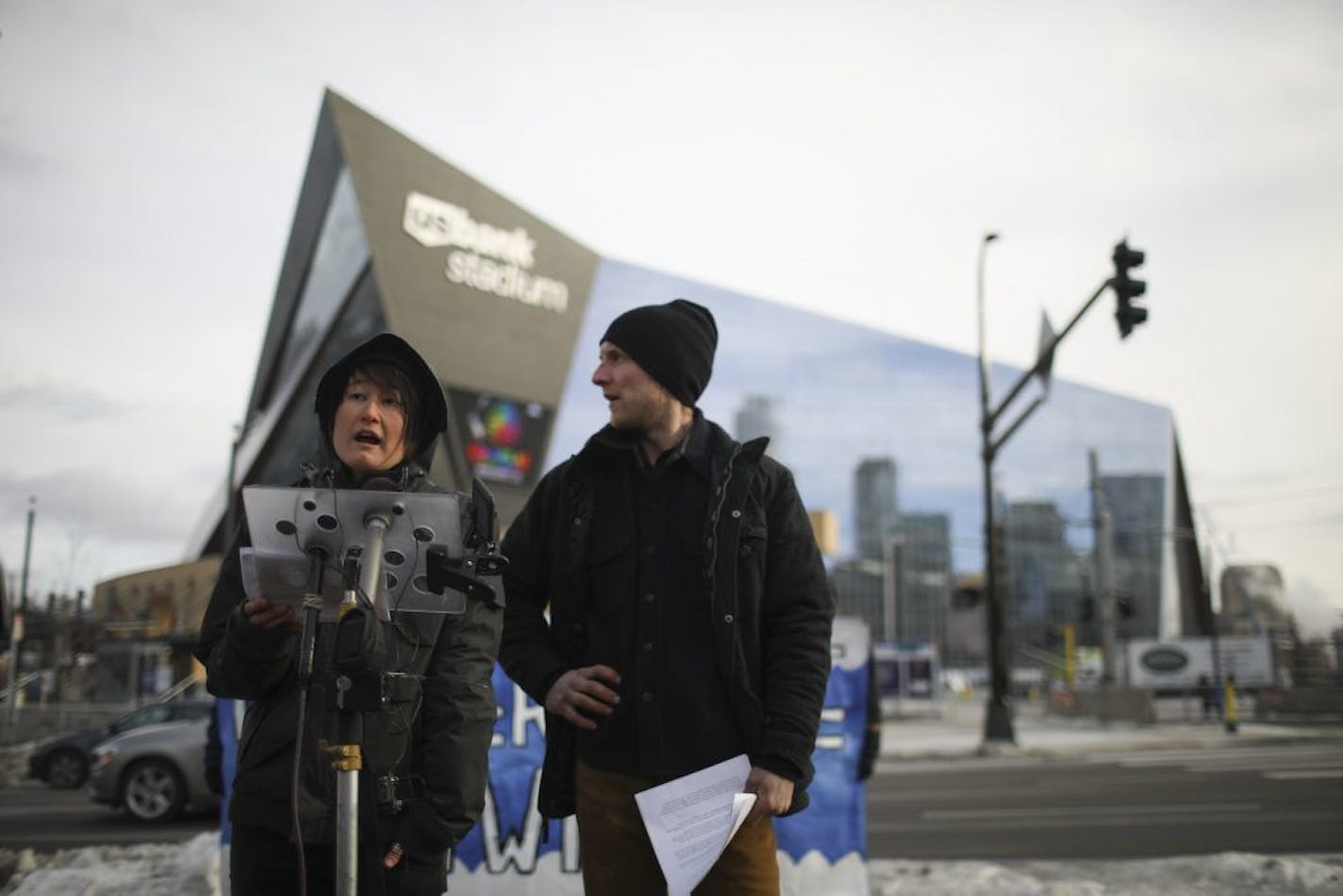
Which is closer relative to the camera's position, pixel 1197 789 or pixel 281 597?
pixel 281 597

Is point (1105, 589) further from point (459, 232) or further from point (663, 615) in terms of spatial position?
point (663, 615)

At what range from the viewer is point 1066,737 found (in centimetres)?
2295

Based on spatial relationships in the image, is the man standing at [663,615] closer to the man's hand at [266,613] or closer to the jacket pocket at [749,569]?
the jacket pocket at [749,569]

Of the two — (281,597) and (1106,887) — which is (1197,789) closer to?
(1106,887)

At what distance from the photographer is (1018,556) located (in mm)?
93250

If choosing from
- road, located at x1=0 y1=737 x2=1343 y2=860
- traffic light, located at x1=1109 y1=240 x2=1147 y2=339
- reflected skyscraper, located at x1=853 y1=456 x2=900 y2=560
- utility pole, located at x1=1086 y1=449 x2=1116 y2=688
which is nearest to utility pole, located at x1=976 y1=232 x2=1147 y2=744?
traffic light, located at x1=1109 y1=240 x2=1147 y2=339

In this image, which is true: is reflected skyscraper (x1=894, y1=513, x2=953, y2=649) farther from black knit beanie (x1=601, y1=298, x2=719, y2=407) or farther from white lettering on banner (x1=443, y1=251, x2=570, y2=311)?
black knit beanie (x1=601, y1=298, x2=719, y2=407)

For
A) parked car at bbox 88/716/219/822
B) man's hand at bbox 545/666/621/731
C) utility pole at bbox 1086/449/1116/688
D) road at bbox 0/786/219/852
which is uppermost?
utility pole at bbox 1086/449/1116/688

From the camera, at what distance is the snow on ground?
568 centimetres

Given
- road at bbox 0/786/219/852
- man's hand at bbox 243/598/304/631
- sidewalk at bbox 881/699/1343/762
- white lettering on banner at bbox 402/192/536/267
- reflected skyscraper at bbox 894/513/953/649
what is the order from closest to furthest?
man's hand at bbox 243/598/304/631, road at bbox 0/786/219/852, sidewalk at bbox 881/699/1343/762, white lettering on banner at bbox 402/192/536/267, reflected skyscraper at bbox 894/513/953/649

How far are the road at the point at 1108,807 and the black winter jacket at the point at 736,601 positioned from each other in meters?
6.02

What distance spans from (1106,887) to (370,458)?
16.6ft

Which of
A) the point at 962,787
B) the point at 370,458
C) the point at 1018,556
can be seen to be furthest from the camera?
the point at 1018,556

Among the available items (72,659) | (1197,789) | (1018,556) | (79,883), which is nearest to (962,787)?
(1197,789)
